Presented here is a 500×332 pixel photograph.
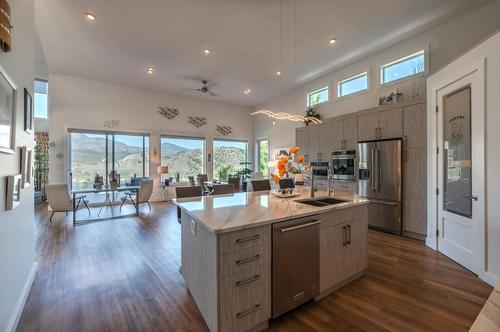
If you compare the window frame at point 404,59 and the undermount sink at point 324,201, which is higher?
the window frame at point 404,59

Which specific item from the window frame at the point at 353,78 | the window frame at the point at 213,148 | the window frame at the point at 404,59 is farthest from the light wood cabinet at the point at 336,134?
the window frame at the point at 213,148

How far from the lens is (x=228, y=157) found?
919 centimetres

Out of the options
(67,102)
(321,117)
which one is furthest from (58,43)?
(321,117)

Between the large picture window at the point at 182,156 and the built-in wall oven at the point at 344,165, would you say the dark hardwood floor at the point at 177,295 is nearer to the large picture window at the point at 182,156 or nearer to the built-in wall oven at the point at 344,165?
the built-in wall oven at the point at 344,165

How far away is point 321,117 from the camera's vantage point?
629cm

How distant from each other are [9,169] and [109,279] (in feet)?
5.09

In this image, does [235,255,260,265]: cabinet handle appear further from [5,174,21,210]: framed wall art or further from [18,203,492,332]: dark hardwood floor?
[5,174,21,210]: framed wall art

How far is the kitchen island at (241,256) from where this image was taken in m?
1.53

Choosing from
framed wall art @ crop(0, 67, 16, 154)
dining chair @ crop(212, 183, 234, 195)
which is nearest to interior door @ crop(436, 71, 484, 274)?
dining chair @ crop(212, 183, 234, 195)

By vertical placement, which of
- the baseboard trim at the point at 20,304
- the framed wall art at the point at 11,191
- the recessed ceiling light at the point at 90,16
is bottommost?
the baseboard trim at the point at 20,304

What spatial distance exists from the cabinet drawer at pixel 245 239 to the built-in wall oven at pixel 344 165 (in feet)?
11.5

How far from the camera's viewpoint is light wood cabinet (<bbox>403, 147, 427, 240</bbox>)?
3.60 meters

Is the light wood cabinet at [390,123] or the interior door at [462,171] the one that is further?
the light wood cabinet at [390,123]

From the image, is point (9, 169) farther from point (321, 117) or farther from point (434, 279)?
Answer: point (321, 117)
